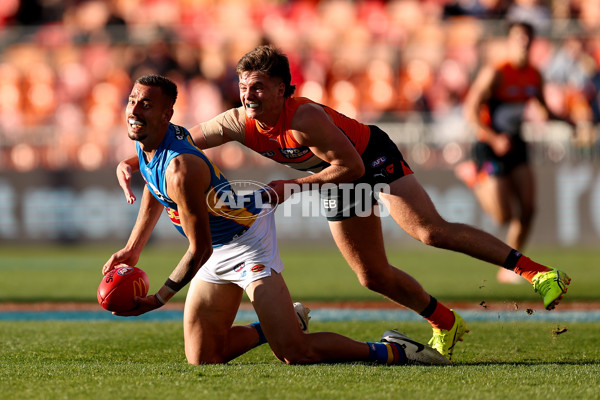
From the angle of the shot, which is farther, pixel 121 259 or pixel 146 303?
pixel 121 259

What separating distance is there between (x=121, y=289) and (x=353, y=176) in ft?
5.35

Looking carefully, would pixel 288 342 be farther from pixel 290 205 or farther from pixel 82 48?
pixel 82 48

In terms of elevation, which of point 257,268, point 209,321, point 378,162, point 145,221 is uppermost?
point 378,162

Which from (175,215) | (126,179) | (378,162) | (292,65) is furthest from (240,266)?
(292,65)

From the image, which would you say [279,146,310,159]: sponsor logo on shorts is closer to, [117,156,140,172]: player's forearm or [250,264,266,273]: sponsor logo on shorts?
[250,264,266,273]: sponsor logo on shorts

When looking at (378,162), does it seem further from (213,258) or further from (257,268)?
(213,258)

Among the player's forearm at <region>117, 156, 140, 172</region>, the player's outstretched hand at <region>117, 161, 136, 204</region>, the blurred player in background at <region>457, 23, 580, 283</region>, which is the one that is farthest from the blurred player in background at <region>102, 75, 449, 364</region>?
the blurred player in background at <region>457, 23, 580, 283</region>

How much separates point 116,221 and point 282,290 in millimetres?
10040

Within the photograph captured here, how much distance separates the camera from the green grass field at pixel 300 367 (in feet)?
15.6

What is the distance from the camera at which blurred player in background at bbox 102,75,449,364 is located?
5305mm

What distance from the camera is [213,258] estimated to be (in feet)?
19.0

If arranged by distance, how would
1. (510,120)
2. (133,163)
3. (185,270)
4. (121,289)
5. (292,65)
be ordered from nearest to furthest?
(185,270), (121,289), (133,163), (510,120), (292,65)

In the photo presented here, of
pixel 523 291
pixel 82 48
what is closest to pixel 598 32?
pixel 523 291

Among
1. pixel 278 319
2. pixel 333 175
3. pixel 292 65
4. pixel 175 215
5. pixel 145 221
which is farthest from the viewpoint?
pixel 292 65
